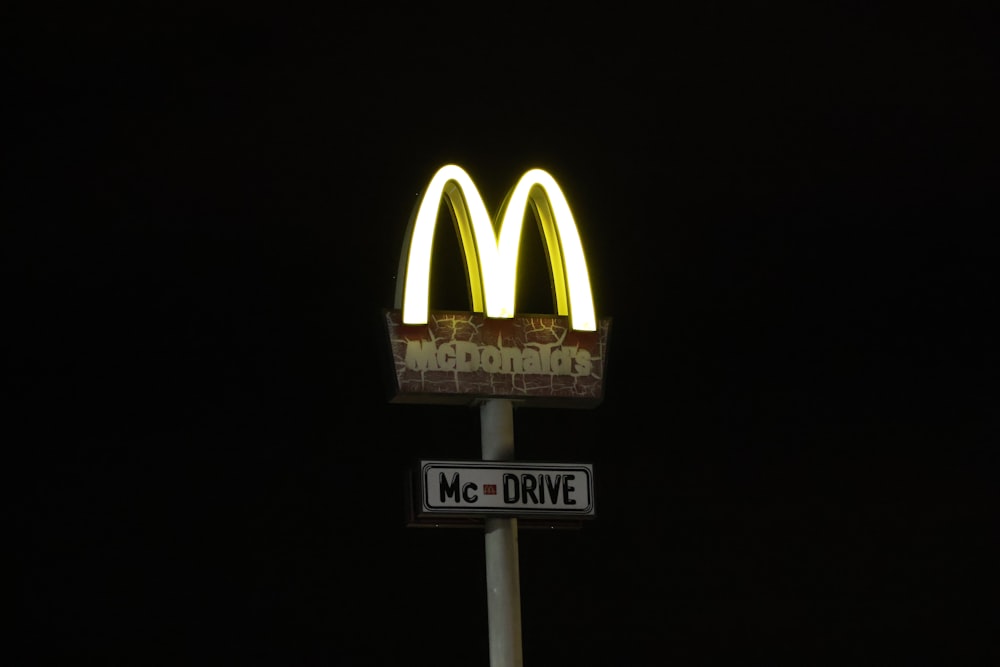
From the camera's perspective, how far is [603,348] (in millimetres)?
15367

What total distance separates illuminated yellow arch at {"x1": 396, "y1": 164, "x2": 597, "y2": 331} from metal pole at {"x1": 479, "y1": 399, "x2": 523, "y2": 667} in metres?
0.89

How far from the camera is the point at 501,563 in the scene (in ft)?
48.8

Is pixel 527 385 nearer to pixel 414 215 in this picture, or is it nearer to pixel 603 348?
pixel 603 348

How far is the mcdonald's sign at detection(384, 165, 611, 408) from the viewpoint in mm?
14891

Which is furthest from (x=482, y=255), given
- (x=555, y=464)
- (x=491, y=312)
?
(x=555, y=464)

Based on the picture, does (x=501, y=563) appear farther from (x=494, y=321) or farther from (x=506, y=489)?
(x=494, y=321)

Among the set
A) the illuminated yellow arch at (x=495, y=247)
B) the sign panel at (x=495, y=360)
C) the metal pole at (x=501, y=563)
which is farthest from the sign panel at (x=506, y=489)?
the illuminated yellow arch at (x=495, y=247)

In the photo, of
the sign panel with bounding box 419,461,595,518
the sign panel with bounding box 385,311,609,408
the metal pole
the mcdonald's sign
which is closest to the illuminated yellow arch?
the mcdonald's sign

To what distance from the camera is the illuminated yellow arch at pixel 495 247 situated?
49.1 feet

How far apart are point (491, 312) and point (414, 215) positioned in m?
1.03

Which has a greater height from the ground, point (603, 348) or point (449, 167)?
point (449, 167)

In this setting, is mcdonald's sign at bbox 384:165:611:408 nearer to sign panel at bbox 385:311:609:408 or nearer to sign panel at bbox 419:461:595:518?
sign panel at bbox 385:311:609:408

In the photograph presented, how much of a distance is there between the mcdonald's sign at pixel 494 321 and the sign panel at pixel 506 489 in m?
0.61

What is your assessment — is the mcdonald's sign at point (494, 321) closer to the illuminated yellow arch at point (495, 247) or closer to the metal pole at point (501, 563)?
the illuminated yellow arch at point (495, 247)
